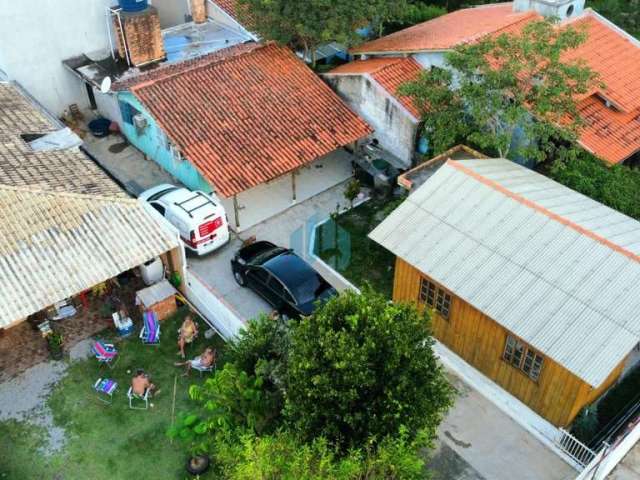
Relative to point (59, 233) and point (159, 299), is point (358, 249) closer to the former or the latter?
point (159, 299)

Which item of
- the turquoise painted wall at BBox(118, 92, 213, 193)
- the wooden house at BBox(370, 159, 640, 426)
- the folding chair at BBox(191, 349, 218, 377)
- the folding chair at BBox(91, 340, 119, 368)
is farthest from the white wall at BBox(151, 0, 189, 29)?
the folding chair at BBox(191, 349, 218, 377)

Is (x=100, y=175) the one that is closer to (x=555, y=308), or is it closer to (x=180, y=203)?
(x=180, y=203)

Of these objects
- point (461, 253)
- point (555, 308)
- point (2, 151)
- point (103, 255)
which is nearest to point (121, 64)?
point (2, 151)

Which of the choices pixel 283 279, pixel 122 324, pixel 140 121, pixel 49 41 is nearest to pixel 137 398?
pixel 122 324

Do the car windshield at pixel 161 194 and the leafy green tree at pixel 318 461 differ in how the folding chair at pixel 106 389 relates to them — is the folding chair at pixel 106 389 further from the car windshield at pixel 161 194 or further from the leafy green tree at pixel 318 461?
the car windshield at pixel 161 194

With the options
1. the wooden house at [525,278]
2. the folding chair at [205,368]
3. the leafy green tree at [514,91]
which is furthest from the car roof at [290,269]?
the leafy green tree at [514,91]

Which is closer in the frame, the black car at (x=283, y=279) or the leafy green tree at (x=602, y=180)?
the black car at (x=283, y=279)

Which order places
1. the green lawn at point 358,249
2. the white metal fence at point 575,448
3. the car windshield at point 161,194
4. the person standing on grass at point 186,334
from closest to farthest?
1. the white metal fence at point 575,448
2. the person standing on grass at point 186,334
3. the green lawn at point 358,249
4. the car windshield at point 161,194

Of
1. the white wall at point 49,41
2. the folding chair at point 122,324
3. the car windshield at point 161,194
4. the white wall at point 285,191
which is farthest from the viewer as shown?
the white wall at point 49,41
